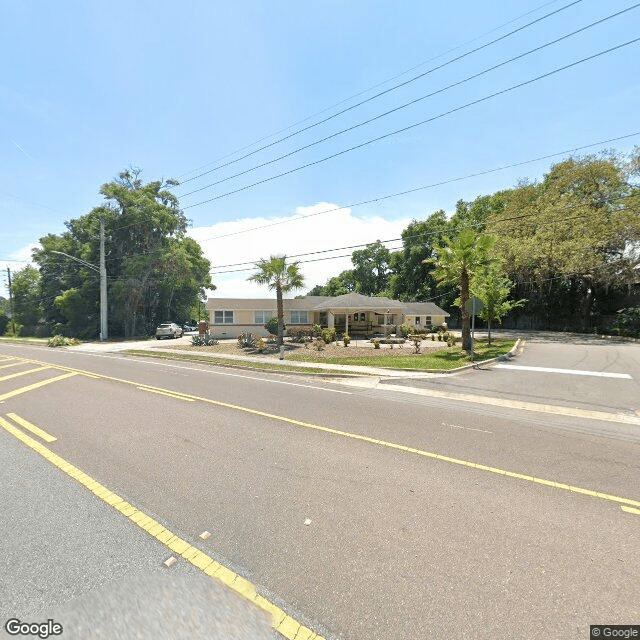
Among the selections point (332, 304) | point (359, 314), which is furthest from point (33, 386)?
point (359, 314)

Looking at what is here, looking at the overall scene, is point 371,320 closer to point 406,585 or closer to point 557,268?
point 557,268

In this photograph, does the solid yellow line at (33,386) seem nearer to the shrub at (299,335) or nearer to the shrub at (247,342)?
the shrub at (247,342)

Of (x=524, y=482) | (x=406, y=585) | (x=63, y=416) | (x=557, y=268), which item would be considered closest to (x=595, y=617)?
(x=406, y=585)

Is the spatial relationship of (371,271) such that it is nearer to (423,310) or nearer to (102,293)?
(423,310)

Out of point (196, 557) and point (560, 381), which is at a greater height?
point (196, 557)

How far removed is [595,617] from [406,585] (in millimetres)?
1306

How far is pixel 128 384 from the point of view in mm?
11664

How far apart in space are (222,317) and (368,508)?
105 ft

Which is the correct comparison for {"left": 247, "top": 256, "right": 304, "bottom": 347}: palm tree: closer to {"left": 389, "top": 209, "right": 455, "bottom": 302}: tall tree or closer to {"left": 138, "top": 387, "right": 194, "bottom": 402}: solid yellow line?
{"left": 138, "top": 387, "right": 194, "bottom": 402}: solid yellow line

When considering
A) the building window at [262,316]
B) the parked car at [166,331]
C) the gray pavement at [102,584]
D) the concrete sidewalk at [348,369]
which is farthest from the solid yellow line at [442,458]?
the parked car at [166,331]

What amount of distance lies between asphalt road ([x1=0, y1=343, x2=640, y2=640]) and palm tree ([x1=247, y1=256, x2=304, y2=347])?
52.1 feet

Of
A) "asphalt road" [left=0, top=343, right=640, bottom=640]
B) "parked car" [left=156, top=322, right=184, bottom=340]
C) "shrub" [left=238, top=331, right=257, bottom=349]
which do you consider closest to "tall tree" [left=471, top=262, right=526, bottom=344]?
"shrub" [left=238, top=331, right=257, bottom=349]

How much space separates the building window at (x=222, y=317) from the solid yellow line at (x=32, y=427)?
2634 cm

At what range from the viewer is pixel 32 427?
6867 millimetres
